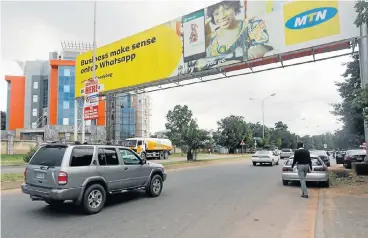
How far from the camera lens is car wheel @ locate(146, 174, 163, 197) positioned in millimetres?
9578

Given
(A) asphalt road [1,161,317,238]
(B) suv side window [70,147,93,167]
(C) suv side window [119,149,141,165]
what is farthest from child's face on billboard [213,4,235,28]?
(B) suv side window [70,147,93,167]

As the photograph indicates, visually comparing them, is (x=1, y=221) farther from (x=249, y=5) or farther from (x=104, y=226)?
(x=249, y=5)

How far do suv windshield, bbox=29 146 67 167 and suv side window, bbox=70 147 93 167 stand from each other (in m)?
0.26

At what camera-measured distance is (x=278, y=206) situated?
8.45 meters

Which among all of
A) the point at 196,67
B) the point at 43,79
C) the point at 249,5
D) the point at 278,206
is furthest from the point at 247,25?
the point at 43,79

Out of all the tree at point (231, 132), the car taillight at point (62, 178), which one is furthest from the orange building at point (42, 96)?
the car taillight at point (62, 178)

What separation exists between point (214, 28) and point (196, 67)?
2627mm

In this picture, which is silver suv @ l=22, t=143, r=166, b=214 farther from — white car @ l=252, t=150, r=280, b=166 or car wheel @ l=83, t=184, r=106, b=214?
white car @ l=252, t=150, r=280, b=166

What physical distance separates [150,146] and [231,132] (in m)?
34.2

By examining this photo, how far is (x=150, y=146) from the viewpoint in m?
36.2

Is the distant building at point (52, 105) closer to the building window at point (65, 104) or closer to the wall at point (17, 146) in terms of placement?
A: the building window at point (65, 104)

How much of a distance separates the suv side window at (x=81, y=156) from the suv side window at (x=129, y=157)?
4.00 feet

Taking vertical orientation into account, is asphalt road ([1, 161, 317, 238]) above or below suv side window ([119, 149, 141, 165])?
below

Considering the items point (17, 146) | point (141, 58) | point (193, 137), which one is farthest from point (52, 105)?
point (141, 58)
